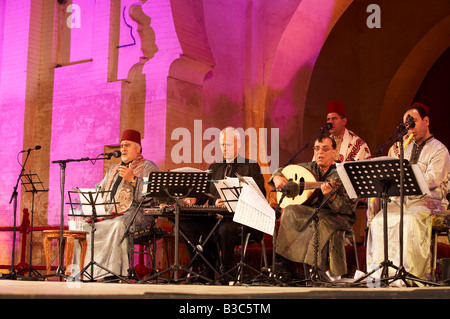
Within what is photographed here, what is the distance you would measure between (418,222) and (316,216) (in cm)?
96

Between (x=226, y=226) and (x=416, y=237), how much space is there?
2.00m

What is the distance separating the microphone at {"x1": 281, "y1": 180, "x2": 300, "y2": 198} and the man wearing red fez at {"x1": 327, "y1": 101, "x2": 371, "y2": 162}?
1.27 m

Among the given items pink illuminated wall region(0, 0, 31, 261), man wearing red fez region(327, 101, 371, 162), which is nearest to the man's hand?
man wearing red fez region(327, 101, 371, 162)

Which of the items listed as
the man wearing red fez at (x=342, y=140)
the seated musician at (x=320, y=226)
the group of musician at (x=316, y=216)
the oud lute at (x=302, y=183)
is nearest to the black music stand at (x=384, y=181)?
the group of musician at (x=316, y=216)

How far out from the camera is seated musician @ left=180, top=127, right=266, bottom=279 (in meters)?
6.97

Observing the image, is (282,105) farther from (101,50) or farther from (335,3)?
(101,50)

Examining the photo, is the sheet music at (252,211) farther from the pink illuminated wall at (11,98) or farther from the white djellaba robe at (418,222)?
the pink illuminated wall at (11,98)

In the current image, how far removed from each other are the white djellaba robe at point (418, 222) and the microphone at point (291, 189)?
31.6 inches

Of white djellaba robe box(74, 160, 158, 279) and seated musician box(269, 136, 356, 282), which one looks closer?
seated musician box(269, 136, 356, 282)

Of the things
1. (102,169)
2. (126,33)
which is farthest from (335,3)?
(102,169)

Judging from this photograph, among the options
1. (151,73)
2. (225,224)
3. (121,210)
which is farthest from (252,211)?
(151,73)

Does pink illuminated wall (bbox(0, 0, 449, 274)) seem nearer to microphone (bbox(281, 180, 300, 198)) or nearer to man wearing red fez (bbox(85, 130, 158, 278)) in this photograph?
man wearing red fez (bbox(85, 130, 158, 278))

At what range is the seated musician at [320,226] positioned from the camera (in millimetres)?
6492

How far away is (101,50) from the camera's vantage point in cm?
1009
